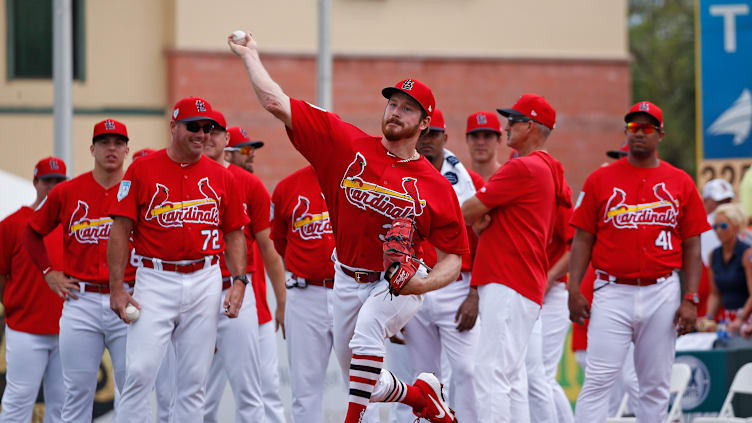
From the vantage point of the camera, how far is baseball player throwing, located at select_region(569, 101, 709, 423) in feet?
28.8

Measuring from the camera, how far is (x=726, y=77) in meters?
16.5

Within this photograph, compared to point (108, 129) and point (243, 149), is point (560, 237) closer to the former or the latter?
point (243, 149)

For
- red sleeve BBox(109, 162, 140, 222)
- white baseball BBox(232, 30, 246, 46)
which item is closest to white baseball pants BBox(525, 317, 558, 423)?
red sleeve BBox(109, 162, 140, 222)

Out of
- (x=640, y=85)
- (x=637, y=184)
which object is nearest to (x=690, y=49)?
(x=640, y=85)

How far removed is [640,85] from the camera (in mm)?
38750

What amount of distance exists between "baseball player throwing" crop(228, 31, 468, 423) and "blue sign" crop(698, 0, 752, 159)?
405 inches

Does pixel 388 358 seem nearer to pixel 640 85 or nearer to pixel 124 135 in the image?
pixel 124 135

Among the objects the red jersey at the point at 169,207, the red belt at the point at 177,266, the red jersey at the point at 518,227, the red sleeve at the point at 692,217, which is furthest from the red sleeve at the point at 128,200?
the red sleeve at the point at 692,217

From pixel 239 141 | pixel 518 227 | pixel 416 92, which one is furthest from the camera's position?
pixel 239 141

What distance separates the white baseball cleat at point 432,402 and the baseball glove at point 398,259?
3.53ft

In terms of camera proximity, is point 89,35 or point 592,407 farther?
point 89,35

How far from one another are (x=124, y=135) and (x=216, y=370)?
2.33 metres

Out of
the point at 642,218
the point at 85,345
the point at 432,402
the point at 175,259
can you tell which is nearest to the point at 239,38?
the point at 175,259

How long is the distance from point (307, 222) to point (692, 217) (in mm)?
3167
